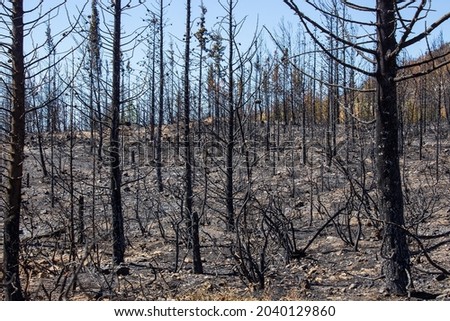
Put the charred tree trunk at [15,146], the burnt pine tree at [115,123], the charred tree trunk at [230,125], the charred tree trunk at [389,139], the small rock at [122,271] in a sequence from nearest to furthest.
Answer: the charred tree trunk at [389,139]
the charred tree trunk at [15,146]
the small rock at [122,271]
the burnt pine tree at [115,123]
the charred tree trunk at [230,125]

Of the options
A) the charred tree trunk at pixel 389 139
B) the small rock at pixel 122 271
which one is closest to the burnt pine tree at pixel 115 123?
the small rock at pixel 122 271

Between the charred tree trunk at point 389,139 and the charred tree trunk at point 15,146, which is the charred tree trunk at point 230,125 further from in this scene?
the charred tree trunk at point 389,139

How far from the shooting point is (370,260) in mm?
6879

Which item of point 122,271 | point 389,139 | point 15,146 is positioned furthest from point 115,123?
point 389,139

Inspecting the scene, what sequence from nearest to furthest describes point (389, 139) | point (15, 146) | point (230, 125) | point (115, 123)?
point (389, 139)
point (15, 146)
point (115, 123)
point (230, 125)

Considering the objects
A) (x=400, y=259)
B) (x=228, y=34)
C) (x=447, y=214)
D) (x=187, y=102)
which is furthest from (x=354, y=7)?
(x=447, y=214)

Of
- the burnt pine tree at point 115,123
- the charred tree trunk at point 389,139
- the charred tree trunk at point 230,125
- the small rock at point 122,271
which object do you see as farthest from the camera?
the charred tree trunk at point 230,125

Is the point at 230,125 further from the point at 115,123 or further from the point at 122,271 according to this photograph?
the point at 122,271

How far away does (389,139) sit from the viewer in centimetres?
411

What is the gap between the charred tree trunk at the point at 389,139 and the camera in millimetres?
4098

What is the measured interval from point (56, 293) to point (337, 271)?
147 inches

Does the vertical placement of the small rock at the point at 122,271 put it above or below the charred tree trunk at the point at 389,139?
below

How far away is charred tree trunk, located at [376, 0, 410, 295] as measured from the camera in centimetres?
410

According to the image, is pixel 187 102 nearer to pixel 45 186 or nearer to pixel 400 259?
pixel 400 259
